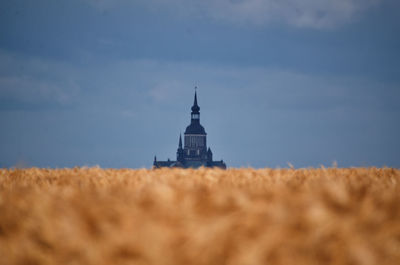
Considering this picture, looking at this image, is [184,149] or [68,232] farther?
[184,149]

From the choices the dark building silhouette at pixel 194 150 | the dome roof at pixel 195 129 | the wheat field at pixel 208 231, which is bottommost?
the wheat field at pixel 208 231

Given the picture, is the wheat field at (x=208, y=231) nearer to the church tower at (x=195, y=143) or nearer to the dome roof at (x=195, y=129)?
the church tower at (x=195, y=143)

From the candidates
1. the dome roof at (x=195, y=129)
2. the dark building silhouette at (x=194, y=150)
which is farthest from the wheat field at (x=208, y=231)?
the dome roof at (x=195, y=129)

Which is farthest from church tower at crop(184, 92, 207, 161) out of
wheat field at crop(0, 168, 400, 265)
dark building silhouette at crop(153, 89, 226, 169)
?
wheat field at crop(0, 168, 400, 265)

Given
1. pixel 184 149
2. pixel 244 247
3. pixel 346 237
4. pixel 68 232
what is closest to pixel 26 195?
pixel 68 232

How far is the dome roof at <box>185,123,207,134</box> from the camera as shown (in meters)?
188

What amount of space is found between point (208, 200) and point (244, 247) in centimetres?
54

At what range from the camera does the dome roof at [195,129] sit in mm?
188012

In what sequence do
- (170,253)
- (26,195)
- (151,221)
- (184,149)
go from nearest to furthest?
(170,253)
(151,221)
(26,195)
(184,149)

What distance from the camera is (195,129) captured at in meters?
189

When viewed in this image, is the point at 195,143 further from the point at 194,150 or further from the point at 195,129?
the point at 195,129

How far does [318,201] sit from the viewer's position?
2.27 metres

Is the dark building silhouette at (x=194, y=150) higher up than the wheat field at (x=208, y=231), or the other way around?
the dark building silhouette at (x=194, y=150)

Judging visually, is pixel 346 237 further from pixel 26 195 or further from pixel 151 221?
pixel 26 195
